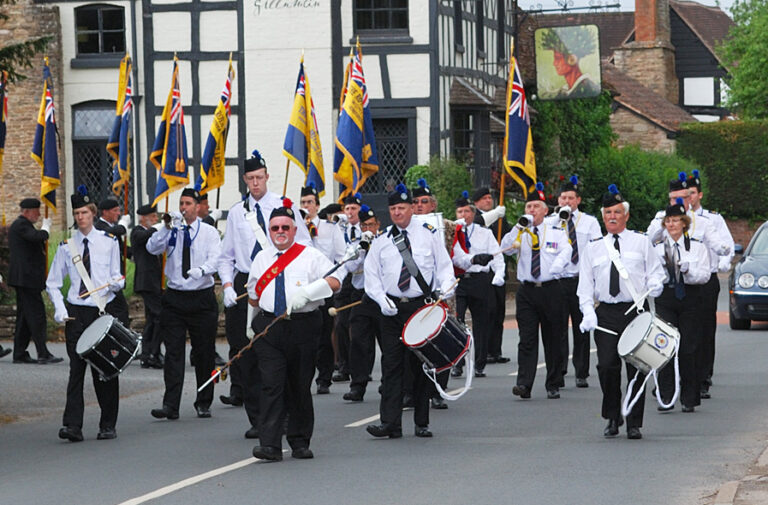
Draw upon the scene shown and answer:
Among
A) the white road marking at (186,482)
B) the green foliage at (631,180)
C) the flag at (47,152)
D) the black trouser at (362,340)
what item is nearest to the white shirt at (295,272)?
the white road marking at (186,482)

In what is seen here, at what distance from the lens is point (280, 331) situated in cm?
1082

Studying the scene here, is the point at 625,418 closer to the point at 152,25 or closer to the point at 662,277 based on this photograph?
the point at 662,277

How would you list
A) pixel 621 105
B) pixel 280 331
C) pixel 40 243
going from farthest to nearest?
1. pixel 621 105
2. pixel 40 243
3. pixel 280 331

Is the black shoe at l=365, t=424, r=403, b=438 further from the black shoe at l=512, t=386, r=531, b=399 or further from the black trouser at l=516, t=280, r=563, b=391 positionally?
the black trouser at l=516, t=280, r=563, b=391

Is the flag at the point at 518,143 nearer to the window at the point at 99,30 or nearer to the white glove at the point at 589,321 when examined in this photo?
the white glove at the point at 589,321

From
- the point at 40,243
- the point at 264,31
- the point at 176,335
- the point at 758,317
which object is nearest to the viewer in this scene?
the point at 176,335

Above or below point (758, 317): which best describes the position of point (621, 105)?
above

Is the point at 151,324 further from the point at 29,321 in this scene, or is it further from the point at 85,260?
the point at 85,260

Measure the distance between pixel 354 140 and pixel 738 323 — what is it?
7153 mm

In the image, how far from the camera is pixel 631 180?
139 ft

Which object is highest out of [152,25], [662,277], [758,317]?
[152,25]

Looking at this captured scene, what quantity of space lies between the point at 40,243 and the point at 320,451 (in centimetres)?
867

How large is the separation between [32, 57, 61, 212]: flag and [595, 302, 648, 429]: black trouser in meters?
12.3

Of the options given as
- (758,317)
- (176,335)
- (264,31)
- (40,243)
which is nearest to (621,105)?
(264,31)
